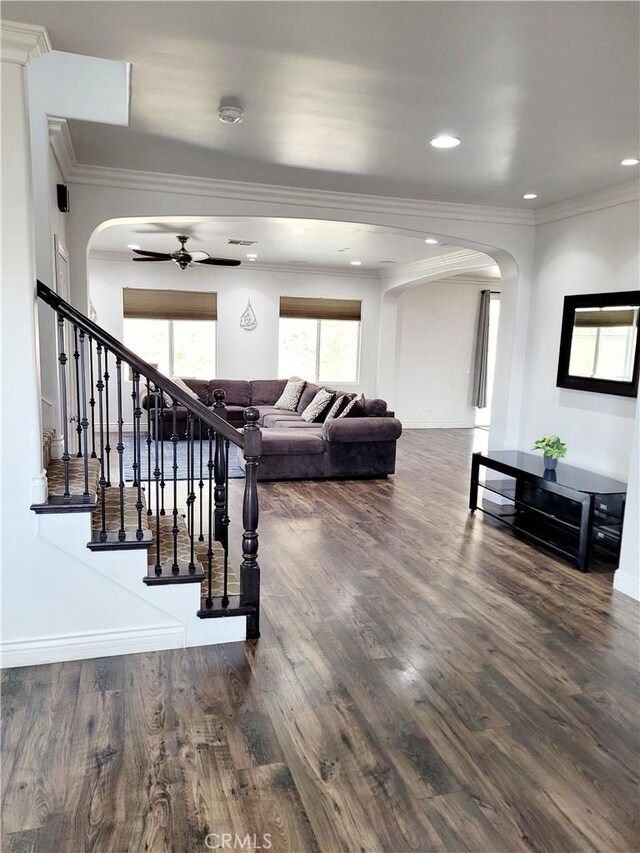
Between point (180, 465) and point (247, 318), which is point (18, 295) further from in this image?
point (247, 318)

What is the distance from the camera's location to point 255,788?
2031mm

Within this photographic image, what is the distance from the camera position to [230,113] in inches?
120

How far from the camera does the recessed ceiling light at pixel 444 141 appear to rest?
3419 mm

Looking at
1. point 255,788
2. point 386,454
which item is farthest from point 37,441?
point 386,454

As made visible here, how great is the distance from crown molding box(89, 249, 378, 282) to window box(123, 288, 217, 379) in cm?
53

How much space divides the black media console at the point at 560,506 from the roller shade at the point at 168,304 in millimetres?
6078

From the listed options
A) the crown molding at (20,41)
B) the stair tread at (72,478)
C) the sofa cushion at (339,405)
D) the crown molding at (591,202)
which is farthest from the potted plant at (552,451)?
A: the crown molding at (20,41)

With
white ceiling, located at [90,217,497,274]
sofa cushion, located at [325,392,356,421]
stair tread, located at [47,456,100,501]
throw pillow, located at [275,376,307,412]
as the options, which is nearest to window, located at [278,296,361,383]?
white ceiling, located at [90,217,497,274]

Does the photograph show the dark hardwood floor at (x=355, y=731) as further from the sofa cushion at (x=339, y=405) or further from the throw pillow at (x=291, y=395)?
the throw pillow at (x=291, y=395)

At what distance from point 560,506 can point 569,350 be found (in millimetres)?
1329

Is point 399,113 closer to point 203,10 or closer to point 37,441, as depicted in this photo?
point 203,10

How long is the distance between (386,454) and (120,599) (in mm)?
4447

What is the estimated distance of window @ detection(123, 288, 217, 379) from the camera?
A: 31.4 ft

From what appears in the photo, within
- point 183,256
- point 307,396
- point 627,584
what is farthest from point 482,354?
point 627,584
